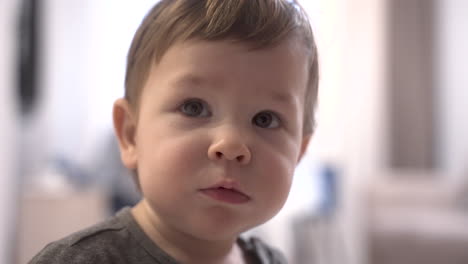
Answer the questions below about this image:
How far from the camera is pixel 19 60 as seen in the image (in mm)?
2254

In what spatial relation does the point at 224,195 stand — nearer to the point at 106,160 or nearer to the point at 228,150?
the point at 228,150

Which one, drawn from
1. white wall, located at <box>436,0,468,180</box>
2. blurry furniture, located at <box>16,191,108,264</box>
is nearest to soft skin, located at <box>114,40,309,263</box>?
blurry furniture, located at <box>16,191,108,264</box>

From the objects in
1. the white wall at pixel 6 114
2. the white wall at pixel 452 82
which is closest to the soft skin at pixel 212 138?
the white wall at pixel 6 114

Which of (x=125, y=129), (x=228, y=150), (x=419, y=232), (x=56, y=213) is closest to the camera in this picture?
(x=228, y=150)

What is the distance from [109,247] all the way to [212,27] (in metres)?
0.24

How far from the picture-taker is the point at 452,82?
5.23 meters

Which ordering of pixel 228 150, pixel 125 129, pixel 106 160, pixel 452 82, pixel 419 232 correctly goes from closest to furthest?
pixel 228 150
pixel 125 129
pixel 106 160
pixel 419 232
pixel 452 82

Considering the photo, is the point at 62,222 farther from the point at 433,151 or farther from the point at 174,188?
the point at 433,151

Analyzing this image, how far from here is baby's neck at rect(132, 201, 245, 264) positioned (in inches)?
21.8

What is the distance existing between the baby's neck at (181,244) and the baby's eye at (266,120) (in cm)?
14

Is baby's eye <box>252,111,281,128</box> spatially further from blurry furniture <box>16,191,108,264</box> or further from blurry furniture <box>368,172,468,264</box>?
blurry furniture <box>368,172,468,264</box>

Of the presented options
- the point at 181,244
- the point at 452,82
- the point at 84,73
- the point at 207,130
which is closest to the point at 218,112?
the point at 207,130

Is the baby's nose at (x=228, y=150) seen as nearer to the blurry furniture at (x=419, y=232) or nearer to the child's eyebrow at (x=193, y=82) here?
the child's eyebrow at (x=193, y=82)

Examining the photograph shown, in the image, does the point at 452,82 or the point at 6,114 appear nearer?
the point at 6,114
